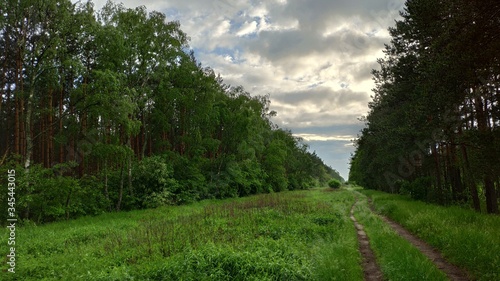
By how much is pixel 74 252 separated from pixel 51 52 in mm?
13924

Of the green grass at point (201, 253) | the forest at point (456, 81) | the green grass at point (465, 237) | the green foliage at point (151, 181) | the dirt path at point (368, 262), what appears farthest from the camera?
the green foliage at point (151, 181)

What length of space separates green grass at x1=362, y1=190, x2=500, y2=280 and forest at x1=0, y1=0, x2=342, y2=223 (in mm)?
18492

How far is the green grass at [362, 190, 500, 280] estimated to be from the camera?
26.4 ft

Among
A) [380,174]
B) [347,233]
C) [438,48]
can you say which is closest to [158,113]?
[347,233]

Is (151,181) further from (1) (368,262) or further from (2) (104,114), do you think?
(1) (368,262)

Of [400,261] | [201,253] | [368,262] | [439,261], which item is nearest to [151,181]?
[201,253]

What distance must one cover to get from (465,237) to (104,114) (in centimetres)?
2020

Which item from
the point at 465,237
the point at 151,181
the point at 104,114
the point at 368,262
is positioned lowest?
the point at 368,262

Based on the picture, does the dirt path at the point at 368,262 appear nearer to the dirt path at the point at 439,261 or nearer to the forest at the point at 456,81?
the dirt path at the point at 439,261

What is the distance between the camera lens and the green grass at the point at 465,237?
805 centimetres

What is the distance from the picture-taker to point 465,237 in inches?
382

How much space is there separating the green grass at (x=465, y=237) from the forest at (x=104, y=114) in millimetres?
18492

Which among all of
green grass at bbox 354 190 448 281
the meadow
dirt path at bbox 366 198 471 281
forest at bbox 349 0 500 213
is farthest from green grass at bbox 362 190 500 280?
forest at bbox 349 0 500 213

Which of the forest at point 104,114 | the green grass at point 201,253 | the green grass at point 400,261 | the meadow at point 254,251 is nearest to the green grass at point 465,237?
the meadow at point 254,251
